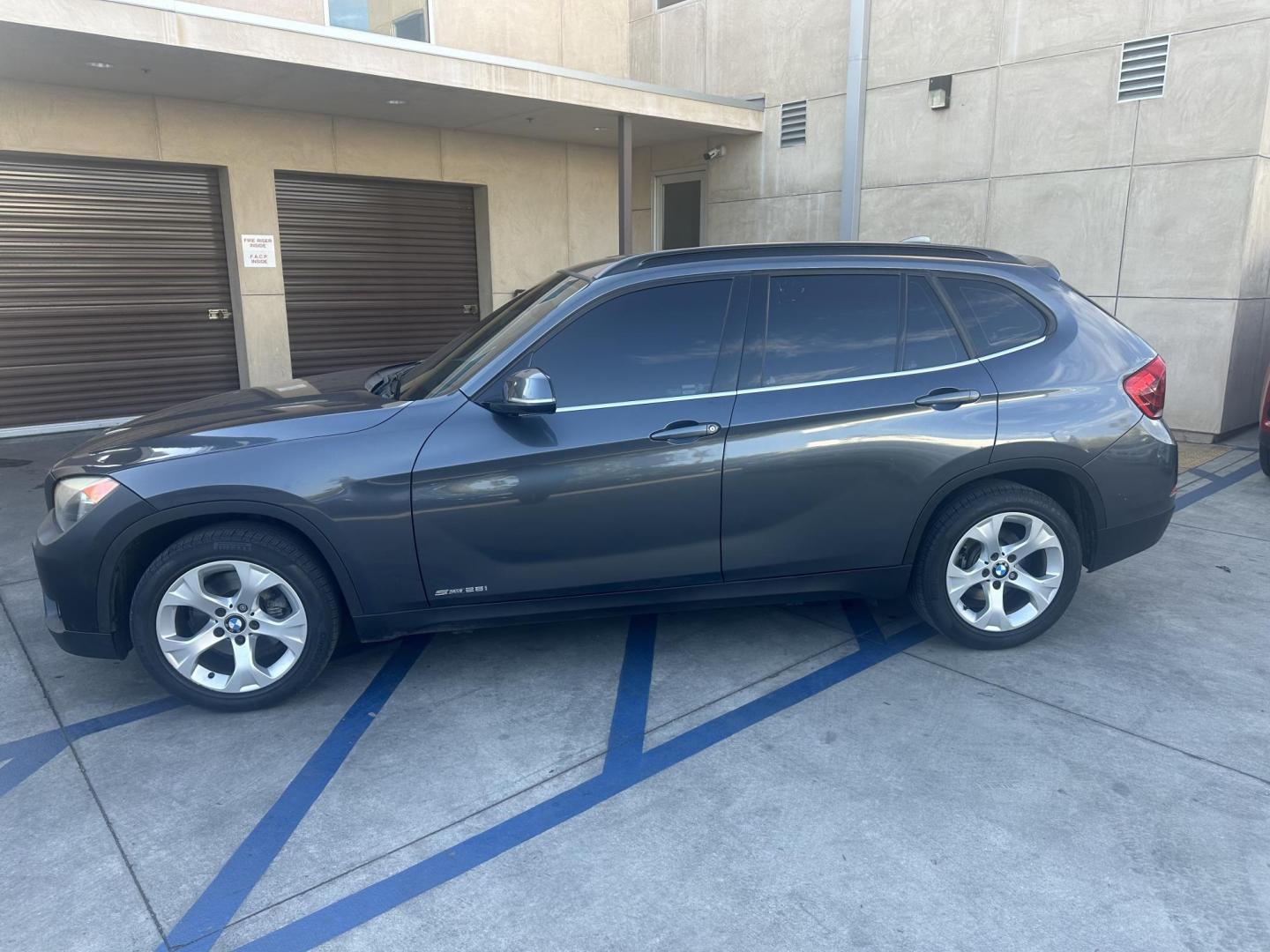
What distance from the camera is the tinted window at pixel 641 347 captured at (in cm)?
379

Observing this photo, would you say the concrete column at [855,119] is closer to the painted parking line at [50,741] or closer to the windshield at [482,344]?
the windshield at [482,344]

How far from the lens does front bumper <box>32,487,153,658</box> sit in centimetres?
348

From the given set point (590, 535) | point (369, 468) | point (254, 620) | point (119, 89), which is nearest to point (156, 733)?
point (254, 620)

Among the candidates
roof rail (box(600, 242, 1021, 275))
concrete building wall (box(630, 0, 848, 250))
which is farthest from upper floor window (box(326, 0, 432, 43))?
roof rail (box(600, 242, 1021, 275))

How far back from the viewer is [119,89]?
8609 mm

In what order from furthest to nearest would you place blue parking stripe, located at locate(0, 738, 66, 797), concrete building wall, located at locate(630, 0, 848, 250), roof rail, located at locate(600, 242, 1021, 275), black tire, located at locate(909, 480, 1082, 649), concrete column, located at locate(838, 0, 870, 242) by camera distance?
1. concrete building wall, located at locate(630, 0, 848, 250)
2. concrete column, located at locate(838, 0, 870, 242)
3. black tire, located at locate(909, 480, 1082, 649)
4. roof rail, located at locate(600, 242, 1021, 275)
5. blue parking stripe, located at locate(0, 738, 66, 797)

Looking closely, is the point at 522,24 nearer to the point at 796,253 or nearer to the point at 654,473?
the point at 796,253

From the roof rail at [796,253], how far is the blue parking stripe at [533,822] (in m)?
1.89

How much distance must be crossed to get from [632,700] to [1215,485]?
588 centimetres

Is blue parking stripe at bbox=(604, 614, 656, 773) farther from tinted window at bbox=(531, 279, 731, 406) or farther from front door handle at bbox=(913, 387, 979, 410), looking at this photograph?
front door handle at bbox=(913, 387, 979, 410)

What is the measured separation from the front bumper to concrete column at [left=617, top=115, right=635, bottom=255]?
6.96m

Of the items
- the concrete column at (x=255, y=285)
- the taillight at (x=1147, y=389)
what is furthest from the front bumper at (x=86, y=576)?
the concrete column at (x=255, y=285)

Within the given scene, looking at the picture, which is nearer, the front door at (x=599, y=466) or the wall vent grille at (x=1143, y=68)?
the front door at (x=599, y=466)

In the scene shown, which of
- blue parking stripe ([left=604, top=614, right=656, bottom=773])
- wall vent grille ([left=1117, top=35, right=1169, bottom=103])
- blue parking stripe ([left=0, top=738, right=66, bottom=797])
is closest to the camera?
blue parking stripe ([left=0, top=738, right=66, bottom=797])
